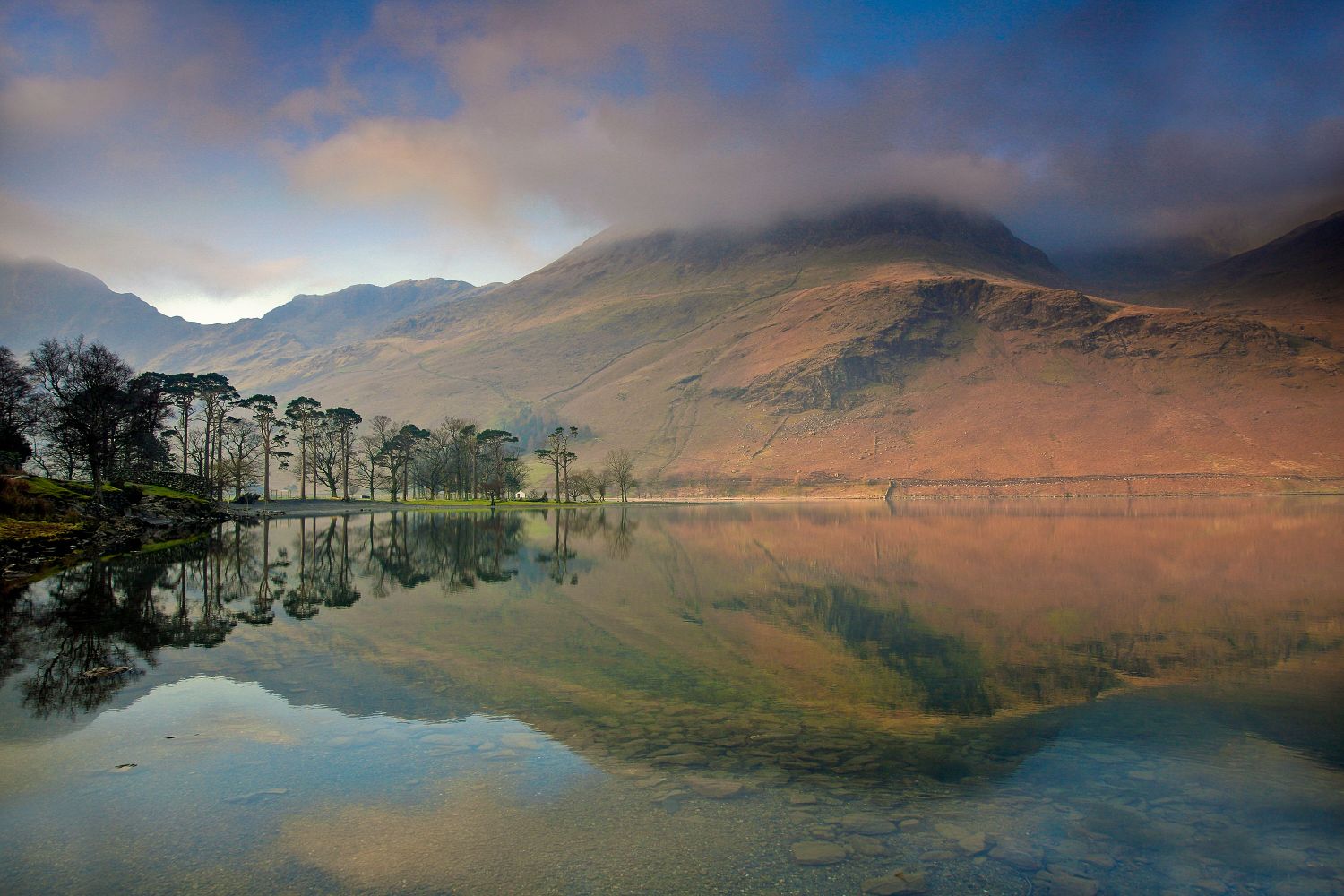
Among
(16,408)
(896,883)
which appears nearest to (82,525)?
(16,408)

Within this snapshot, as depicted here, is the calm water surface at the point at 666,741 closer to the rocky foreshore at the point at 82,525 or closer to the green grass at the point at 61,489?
the rocky foreshore at the point at 82,525

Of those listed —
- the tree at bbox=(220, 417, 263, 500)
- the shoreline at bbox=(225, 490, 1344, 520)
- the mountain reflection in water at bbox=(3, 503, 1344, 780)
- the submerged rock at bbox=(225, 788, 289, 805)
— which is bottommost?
the shoreline at bbox=(225, 490, 1344, 520)

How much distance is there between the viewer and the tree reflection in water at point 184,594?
51.3 ft

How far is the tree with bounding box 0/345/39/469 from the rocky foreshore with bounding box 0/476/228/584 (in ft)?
24.0

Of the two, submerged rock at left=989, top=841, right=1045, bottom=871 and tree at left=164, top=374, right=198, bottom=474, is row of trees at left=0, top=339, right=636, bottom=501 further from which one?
submerged rock at left=989, top=841, right=1045, bottom=871

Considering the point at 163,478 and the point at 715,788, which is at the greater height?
the point at 163,478

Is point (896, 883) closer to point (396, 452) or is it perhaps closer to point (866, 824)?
point (866, 824)

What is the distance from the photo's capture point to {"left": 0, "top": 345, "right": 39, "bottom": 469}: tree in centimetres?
5488

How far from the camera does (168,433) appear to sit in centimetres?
8762

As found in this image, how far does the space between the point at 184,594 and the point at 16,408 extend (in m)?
52.1

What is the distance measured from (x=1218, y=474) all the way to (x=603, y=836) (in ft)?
648

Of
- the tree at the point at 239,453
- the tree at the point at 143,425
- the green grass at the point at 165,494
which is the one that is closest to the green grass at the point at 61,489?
the green grass at the point at 165,494

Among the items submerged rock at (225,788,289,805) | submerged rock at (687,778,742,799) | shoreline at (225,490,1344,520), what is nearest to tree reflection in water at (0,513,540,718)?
submerged rock at (225,788,289,805)

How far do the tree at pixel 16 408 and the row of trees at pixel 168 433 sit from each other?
11 cm
